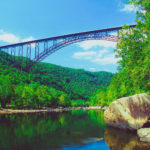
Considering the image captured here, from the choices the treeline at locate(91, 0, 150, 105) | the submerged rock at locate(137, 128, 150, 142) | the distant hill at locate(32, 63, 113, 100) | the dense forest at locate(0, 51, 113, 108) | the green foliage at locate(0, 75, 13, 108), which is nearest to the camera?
the submerged rock at locate(137, 128, 150, 142)

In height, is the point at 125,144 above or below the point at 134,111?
below

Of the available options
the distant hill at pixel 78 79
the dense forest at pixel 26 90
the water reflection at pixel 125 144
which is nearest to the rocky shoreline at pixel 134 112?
the water reflection at pixel 125 144

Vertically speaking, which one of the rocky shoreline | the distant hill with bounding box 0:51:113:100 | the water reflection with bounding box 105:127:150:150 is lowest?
the water reflection with bounding box 105:127:150:150

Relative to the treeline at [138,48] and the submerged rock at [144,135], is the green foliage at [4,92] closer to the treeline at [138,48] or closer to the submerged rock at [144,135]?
the treeline at [138,48]

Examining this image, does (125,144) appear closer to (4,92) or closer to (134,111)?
(134,111)

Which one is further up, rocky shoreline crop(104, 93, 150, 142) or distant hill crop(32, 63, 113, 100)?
distant hill crop(32, 63, 113, 100)

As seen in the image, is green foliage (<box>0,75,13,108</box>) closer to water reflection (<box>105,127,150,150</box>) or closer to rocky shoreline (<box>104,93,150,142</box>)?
rocky shoreline (<box>104,93,150,142</box>)

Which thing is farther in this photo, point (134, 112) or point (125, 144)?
point (134, 112)

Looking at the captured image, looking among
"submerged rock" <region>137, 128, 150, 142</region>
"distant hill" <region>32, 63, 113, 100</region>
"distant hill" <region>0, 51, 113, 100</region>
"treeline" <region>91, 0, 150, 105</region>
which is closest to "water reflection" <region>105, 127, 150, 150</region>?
"submerged rock" <region>137, 128, 150, 142</region>

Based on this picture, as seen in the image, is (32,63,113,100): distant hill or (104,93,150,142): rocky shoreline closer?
(104,93,150,142): rocky shoreline

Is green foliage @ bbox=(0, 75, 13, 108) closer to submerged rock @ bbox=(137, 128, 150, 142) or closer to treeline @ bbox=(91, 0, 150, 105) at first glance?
treeline @ bbox=(91, 0, 150, 105)

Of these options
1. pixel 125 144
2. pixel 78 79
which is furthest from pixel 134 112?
pixel 78 79

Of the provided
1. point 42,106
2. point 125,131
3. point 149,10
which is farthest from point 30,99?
point 149,10

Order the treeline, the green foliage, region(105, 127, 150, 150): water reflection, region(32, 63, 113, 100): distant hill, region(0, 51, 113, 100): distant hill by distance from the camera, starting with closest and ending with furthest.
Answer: region(105, 127, 150, 150): water reflection
the treeline
the green foliage
region(0, 51, 113, 100): distant hill
region(32, 63, 113, 100): distant hill
